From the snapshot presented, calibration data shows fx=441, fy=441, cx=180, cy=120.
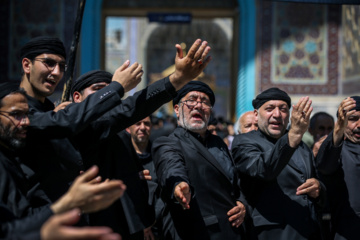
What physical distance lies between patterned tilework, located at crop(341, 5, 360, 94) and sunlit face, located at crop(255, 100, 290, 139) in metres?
5.39

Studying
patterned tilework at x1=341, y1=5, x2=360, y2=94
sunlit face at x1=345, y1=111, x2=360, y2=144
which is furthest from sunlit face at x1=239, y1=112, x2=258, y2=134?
patterned tilework at x1=341, y1=5, x2=360, y2=94

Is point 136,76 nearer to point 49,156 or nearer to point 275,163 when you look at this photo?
point 49,156

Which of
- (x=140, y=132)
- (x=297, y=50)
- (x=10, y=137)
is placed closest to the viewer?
(x=10, y=137)

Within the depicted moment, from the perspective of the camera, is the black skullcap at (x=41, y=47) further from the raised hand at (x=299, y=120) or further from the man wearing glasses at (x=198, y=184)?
the raised hand at (x=299, y=120)

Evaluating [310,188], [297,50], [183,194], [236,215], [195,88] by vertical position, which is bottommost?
[236,215]

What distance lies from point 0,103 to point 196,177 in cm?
129

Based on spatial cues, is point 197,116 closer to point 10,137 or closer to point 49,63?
point 49,63

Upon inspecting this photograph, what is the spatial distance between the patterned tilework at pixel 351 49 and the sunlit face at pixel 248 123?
14.1 ft

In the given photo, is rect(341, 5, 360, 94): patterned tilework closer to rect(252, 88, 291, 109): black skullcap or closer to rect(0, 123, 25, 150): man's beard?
rect(252, 88, 291, 109): black skullcap

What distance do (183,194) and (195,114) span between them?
0.77 meters

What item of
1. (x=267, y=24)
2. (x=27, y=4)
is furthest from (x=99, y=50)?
(x=267, y=24)

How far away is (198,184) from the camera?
2758mm

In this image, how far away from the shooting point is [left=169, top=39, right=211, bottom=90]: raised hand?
2154 millimetres

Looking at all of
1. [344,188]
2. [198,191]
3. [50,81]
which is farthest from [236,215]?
[50,81]
